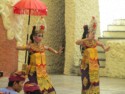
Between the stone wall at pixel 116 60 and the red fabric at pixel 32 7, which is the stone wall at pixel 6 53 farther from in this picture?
the stone wall at pixel 116 60

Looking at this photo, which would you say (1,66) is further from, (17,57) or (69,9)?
(69,9)

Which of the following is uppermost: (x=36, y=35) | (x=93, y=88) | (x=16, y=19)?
(x=16, y=19)

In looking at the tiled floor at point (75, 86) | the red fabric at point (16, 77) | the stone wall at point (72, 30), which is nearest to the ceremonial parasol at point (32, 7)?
the tiled floor at point (75, 86)

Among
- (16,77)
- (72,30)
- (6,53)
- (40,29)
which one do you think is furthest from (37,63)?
(72,30)

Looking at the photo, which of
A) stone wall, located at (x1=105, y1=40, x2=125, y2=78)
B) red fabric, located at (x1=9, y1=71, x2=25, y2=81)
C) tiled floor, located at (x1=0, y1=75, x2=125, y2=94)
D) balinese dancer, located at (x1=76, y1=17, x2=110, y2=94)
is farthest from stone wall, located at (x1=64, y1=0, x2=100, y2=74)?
red fabric, located at (x1=9, y1=71, x2=25, y2=81)

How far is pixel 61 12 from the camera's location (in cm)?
1110

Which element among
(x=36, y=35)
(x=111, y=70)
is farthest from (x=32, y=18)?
(x=36, y=35)

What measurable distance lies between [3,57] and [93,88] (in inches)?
151

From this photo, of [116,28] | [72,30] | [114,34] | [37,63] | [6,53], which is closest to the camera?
[37,63]

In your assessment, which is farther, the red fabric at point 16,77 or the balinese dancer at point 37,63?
the balinese dancer at point 37,63

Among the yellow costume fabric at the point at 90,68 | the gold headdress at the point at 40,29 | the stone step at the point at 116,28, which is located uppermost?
the stone step at the point at 116,28

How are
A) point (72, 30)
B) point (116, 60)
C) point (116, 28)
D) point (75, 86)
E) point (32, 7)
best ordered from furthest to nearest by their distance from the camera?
point (116, 28)
point (72, 30)
point (116, 60)
point (75, 86)
point (32, 7)

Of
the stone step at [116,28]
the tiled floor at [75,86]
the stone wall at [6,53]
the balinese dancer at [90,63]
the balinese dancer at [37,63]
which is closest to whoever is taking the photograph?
the balinese dancer at [37,63]

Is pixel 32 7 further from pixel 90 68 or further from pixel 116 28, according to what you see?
pixel 116 28
